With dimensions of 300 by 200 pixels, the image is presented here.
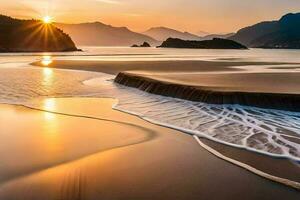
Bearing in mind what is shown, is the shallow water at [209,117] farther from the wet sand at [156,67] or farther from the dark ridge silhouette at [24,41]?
the dark ridge silhouette at [24,41]

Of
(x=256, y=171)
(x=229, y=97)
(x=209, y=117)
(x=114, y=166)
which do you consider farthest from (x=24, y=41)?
(x=256, y=171)

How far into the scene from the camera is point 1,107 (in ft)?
57.3

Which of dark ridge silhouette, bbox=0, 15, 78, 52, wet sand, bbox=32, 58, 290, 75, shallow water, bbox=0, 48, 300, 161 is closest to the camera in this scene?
shallow water, bbox=0, 48, 300, 161

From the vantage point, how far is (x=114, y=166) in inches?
364

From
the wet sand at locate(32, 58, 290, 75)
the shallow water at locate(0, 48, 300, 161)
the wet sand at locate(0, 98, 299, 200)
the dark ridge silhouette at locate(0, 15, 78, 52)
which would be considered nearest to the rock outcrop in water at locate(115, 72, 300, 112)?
the shallow water at locate(0, 48, 300, 161)

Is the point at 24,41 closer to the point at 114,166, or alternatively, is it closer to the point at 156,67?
the point at 156,67

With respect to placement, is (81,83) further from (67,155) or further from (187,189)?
(187,189)

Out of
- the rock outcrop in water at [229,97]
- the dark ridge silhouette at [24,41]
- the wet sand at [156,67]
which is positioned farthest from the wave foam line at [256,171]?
the dark ridge silhouette at [24,41]

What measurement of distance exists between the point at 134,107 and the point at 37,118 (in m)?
4.54

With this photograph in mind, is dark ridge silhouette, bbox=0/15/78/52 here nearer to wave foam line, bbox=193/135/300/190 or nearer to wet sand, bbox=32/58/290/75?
wet sand, bbox=32/58/290/75

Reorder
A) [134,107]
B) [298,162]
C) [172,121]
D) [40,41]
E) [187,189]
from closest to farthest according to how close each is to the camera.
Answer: [187,189]
[298,162]
[172,121]
[134,107]
[40,41]

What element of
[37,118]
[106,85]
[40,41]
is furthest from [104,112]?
[40,41]

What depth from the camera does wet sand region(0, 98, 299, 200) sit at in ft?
25.1

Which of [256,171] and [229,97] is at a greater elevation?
[229,97]
